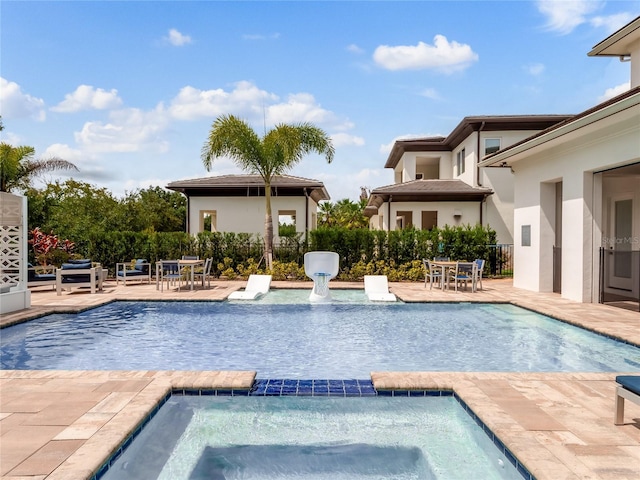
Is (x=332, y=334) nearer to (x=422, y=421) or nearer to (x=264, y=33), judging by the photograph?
(x=422, y=421)

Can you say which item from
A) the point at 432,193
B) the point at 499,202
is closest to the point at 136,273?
the point at 432,193

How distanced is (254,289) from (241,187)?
8.35 m

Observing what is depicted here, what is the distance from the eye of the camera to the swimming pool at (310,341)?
6578 mm

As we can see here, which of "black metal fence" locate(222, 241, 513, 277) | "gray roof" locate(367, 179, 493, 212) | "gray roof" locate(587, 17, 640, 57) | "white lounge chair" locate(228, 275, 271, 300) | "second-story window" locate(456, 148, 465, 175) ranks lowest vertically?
"white lounge chair" locate(228, 275, 271, 300)

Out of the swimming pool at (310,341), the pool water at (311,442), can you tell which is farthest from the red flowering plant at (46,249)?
the pool water at (311,442)

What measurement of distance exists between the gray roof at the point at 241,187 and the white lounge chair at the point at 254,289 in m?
7.16

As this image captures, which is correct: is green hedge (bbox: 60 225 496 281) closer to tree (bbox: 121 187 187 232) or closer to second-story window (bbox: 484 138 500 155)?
second-story window (bbox: 484 138 500 155)

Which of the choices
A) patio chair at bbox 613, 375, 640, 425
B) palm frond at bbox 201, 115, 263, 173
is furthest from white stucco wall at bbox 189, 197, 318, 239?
patio chair at bbox 613, 375, 640, 425

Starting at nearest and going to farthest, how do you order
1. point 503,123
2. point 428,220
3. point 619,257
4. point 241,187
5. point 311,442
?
point 311,442, point 619,257, point 241,187, point 503,123, point 428,220

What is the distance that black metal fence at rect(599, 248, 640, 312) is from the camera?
11.1 metres

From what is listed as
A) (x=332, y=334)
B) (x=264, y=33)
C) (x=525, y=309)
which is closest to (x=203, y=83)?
(x=264, y=33)

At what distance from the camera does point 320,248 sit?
17.7 meters

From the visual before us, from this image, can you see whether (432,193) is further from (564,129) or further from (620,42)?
(564,129)

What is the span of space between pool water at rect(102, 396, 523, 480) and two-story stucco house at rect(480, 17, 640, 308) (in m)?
7.02
